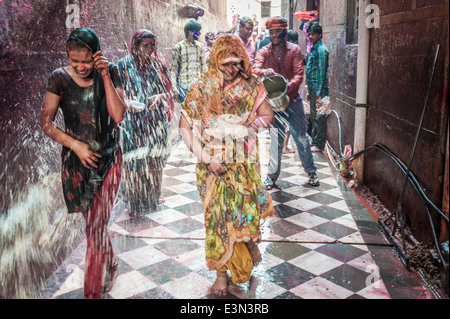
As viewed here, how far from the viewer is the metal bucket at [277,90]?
20.9 ft

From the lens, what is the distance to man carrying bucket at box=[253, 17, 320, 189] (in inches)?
270

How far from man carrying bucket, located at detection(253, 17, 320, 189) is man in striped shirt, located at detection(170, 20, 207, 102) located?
2.07m

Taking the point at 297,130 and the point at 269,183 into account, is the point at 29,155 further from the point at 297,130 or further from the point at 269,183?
the point at 297,130

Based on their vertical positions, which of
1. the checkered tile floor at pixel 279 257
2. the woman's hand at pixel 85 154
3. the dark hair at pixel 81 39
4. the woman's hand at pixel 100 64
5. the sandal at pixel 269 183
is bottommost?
the checkered tile floor at pixel 279 257

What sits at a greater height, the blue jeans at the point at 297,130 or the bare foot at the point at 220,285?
the blue jeans at the point at 297,130

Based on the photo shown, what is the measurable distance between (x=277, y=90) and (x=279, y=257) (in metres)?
2.66

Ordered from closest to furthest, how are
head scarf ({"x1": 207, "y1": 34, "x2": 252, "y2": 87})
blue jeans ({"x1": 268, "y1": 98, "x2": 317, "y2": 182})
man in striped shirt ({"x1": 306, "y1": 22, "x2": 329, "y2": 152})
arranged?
head scarf ({"x1": 207, "y1": 34, "x2": 252, "y2": 87}) → blue jeans ({"x1": 268, "y1": 98, "x2": 317, "y2": 182}) → man in striped shirt ({"x1": 306, "y1": 22, "x2": 329, "y2": 152})

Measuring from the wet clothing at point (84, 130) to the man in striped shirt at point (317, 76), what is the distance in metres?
5.51

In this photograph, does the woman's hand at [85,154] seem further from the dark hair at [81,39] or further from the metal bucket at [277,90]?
the metal bucket at [277,90]

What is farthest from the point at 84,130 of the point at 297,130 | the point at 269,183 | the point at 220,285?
the point at 297,130

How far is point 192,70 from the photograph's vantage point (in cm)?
880

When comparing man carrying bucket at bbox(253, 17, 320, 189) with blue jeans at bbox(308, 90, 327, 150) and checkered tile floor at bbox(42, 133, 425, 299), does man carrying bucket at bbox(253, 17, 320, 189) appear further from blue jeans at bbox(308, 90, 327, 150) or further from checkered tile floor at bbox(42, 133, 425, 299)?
blue jeans at bbox(308, 90, 327, 150)

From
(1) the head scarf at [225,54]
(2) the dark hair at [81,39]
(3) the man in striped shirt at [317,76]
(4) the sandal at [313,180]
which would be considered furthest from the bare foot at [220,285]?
(3) the man in striped shirt at [317,76]

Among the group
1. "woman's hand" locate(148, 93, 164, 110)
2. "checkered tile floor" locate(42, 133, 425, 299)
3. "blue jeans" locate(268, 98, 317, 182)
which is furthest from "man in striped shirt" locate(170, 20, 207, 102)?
"checkered tile floor" locate(42, 133, 425, 299)
